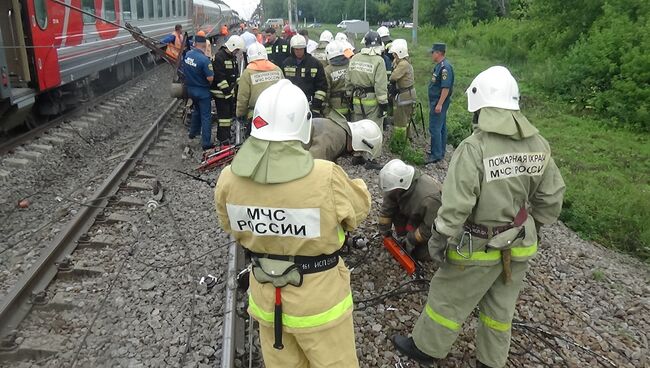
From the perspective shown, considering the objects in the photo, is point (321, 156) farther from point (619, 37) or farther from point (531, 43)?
point (531, 43)

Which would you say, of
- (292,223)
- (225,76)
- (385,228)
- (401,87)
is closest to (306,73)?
(225,76)

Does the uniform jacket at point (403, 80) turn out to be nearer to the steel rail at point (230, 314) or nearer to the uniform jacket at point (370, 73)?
the uniform jacket at point (370, 73)

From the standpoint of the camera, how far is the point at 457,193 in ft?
10.1

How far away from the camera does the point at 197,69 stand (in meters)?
8.20

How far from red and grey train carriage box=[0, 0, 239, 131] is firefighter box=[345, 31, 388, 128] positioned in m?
3.53

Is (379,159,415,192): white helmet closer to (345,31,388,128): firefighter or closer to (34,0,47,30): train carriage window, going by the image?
(345,31,388,128): firefighter

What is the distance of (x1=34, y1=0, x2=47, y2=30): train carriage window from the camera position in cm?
783

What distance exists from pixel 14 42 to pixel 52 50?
0.83 meters

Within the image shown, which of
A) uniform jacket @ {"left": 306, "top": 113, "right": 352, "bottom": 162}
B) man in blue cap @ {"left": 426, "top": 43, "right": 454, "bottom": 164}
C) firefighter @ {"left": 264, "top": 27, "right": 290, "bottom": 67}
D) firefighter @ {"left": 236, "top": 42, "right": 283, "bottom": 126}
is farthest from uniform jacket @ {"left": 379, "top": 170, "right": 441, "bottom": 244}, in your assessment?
firefighter @ {"left": 264, "top": 27, "right": 290, "bottom": 67}

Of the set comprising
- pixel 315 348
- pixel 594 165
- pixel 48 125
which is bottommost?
pixel 594 165

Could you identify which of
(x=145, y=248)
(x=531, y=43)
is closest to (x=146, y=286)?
(x=145, y=248)

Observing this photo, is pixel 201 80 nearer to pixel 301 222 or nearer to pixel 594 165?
pixel 301 222

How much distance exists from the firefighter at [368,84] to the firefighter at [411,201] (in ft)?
11.3

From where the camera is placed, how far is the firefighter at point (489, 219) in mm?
3111
